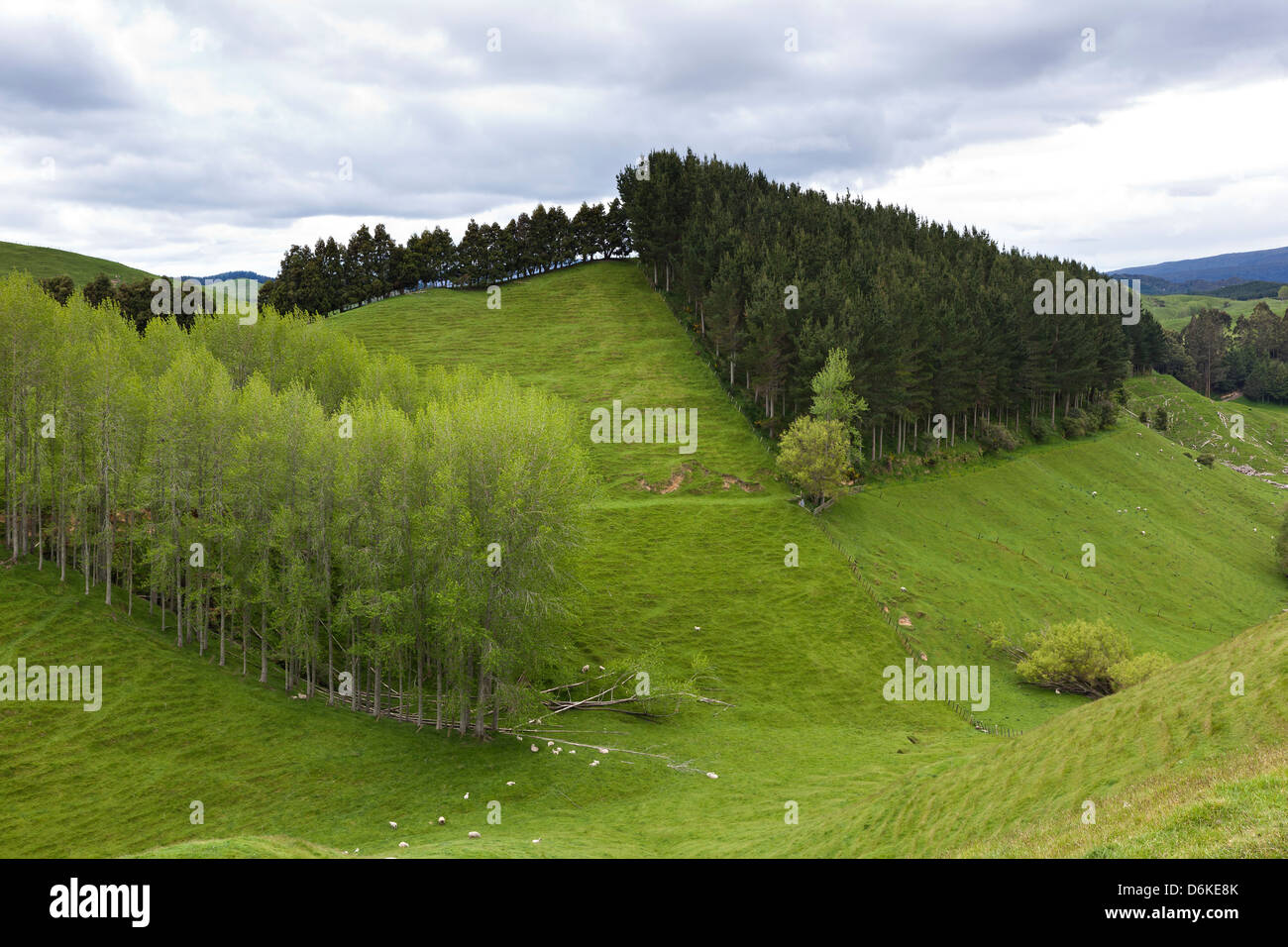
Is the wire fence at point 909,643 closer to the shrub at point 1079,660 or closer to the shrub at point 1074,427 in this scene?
the shrub at point 1079,660

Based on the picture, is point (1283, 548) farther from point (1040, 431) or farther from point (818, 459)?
point (818, 459)

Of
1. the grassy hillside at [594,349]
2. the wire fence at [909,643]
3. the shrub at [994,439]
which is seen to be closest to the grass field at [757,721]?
the wire fence at [909,643]

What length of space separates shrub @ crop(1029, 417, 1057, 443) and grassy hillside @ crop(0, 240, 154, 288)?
562 ft

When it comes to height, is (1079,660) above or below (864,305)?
A: below

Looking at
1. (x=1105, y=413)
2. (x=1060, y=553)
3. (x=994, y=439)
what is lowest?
(x=1060, y=553)

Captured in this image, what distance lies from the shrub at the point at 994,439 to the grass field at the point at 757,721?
5031 mm

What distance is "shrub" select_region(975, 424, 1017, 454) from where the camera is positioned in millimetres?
102875

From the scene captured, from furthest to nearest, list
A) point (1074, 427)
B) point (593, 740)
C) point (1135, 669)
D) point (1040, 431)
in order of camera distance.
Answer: point (1074, 427) < point (1040, 431) < point (1135, 669) < point (593, 740)

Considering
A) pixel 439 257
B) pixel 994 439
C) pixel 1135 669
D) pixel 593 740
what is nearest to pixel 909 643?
pixel 1135 669

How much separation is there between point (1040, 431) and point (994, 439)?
1478 centimetres

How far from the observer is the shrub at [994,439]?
103 m

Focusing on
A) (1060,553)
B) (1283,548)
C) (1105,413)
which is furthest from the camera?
(1105,413)

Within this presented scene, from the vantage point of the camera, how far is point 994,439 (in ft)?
338
